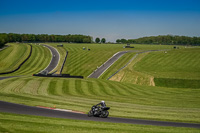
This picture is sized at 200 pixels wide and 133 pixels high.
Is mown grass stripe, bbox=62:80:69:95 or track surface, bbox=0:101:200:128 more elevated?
track surface, bbox=0:101:200:128

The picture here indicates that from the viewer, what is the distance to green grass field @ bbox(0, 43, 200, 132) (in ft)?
66.0

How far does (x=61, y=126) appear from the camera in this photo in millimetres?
18875

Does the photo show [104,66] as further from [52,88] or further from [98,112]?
[98,112]

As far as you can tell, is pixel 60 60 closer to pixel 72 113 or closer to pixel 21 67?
pixel 21 67

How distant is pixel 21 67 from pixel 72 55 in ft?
85.6

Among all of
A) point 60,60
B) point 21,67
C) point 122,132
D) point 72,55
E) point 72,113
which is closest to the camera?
point 122,132

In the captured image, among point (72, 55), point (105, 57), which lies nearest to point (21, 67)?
point (72, 55)

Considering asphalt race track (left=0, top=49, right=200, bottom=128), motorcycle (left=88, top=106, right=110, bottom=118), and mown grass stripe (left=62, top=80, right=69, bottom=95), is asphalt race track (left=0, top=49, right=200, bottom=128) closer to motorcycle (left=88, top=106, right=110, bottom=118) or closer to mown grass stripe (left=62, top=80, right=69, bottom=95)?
motorcycle (left=88, top=106, right=110, bottom=118)

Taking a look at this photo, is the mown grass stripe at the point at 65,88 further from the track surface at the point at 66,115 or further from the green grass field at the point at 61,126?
the green grass field at the point at 61,126

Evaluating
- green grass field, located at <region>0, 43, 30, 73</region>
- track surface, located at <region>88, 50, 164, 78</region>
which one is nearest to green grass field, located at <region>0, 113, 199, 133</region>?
track surface, located at <region>88, 50, 164, 78</region>

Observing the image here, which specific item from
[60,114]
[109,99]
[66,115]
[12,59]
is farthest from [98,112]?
[12,59]

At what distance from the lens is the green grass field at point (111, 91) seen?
792 inches

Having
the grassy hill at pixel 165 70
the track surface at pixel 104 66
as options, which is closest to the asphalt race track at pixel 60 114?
the grassy hill at pixel 165 70

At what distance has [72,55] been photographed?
110m
